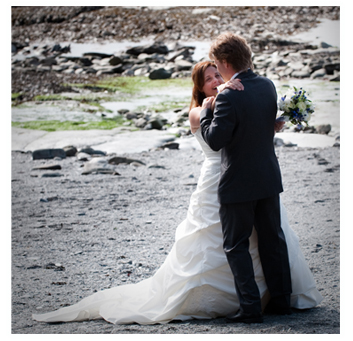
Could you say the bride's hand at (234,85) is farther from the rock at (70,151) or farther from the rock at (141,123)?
the rock at (141,123)

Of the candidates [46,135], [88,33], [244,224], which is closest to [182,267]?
[244,224]

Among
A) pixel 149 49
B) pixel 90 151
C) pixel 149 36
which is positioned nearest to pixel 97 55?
pixel 149 49

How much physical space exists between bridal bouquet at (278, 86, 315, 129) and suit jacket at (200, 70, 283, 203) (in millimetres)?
107

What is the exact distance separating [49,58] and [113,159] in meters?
3.54

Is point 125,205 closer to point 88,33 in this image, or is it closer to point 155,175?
point 155,175

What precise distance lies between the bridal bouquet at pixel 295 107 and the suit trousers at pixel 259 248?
0.42 metres

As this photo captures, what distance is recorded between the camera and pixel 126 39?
32.1 ft

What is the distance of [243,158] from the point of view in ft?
7.31

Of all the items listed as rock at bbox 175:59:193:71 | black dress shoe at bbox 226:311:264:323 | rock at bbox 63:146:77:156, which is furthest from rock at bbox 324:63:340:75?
black dress shoe at bbox 226:311:264:323

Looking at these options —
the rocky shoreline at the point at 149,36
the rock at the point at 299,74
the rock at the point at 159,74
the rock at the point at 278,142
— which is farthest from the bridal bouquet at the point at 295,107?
the rock at the point at 159,74

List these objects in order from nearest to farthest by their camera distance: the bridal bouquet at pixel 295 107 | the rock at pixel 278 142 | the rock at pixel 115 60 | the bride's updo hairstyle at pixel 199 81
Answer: the bridal bouquet at pixel 295 107
the bride's updo hairstyle at pixel 199 81
the rock at pixel 278 142
the rock at pixel 115 60

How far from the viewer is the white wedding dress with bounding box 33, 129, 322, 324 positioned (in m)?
2.43

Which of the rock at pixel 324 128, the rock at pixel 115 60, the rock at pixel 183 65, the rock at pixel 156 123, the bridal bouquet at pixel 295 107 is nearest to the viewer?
the bridal bouquet at pixel 295 107

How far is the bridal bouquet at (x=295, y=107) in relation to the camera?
236 centimetres
